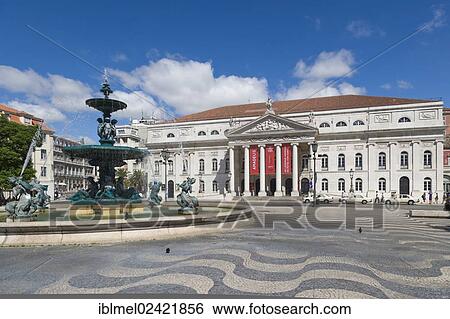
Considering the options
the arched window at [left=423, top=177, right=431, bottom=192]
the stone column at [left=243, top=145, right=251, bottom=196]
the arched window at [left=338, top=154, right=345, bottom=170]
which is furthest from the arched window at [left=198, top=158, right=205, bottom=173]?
the arched window at [left=423, top=177, right=431, bottom=192]

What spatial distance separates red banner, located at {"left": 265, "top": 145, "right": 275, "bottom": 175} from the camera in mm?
53344

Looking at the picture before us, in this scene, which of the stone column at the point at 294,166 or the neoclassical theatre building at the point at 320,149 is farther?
the stone column at the point at 294,166

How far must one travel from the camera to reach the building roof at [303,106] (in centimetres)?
5434

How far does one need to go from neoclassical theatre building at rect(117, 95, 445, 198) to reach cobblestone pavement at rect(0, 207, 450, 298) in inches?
1653

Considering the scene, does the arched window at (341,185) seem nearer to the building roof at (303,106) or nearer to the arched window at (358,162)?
the arched window at (358,162)

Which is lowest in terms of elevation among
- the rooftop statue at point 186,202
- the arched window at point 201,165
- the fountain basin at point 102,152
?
the rooftop statue at point 186,202

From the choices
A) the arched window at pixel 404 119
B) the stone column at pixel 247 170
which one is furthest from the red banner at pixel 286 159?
the arched window at pixel 404 119

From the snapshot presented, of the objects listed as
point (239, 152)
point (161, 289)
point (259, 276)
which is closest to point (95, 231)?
point (161, 289)

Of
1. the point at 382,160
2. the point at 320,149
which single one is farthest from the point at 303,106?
the point at 382,160

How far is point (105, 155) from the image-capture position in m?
15.7

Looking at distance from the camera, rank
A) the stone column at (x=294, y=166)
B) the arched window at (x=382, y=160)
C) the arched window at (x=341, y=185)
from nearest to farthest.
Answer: the arched window at (x=382, y=160) → the stone column at (x=294, y=166) → the arched window at (x=341, y=185)

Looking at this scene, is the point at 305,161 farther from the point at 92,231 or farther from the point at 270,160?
the point at 92,231

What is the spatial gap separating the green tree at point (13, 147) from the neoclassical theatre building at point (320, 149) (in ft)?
68.2
